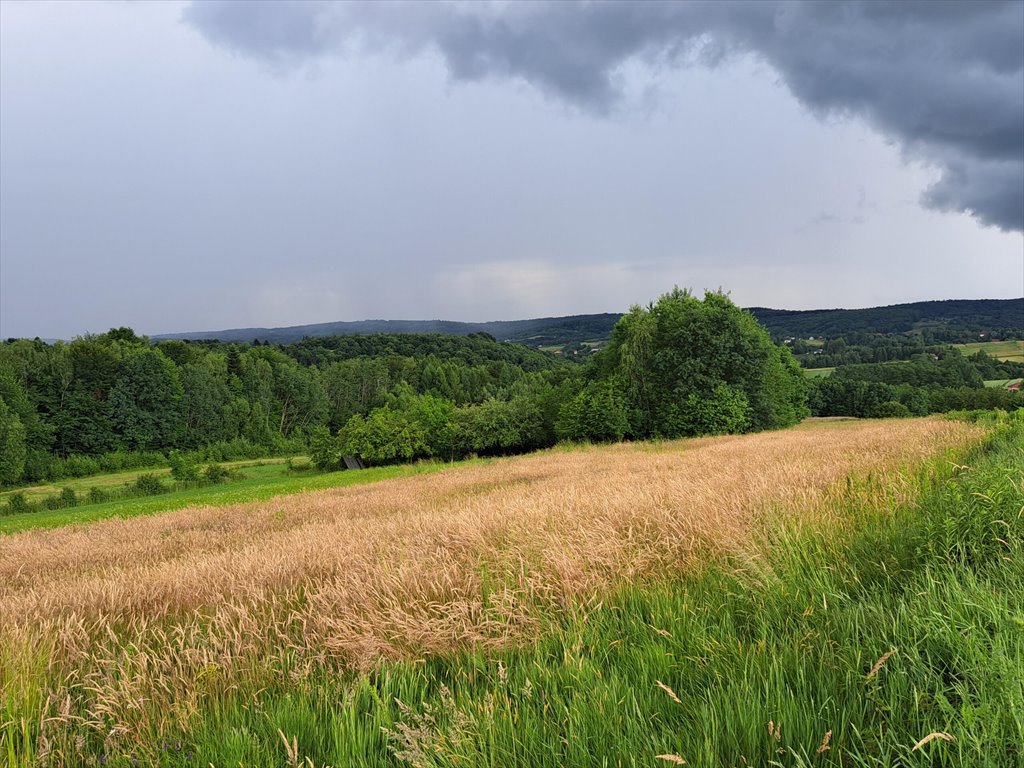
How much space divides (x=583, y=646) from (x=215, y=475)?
224ft

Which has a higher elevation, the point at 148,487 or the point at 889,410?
the point at 148,487

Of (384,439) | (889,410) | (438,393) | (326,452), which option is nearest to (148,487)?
(326,452)

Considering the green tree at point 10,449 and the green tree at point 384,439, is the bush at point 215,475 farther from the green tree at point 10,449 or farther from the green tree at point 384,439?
the green tree at point 10,449

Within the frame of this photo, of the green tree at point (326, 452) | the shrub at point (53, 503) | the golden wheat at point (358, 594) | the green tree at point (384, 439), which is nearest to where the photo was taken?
the golden wheat at point (358, 594)

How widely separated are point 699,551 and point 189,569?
492 cm

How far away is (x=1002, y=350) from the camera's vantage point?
477ft

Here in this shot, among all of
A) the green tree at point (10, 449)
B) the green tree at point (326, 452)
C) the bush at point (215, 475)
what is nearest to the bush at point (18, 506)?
the bush at point (215, 475)

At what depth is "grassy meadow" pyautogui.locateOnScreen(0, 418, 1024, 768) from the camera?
66.1 inches

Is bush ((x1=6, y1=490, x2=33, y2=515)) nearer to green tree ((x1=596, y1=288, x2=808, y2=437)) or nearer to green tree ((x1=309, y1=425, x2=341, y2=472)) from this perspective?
green tree ((x1=309, y1=425, x2=341, y2=472))

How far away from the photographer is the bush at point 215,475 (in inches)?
2351

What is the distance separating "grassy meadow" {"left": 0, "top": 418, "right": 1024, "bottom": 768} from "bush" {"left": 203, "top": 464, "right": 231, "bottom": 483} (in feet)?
209

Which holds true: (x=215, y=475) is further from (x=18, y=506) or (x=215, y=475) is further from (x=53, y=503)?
(x=18, y=506)

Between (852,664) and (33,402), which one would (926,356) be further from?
(33,402)

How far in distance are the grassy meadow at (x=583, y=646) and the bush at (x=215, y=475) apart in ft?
209
